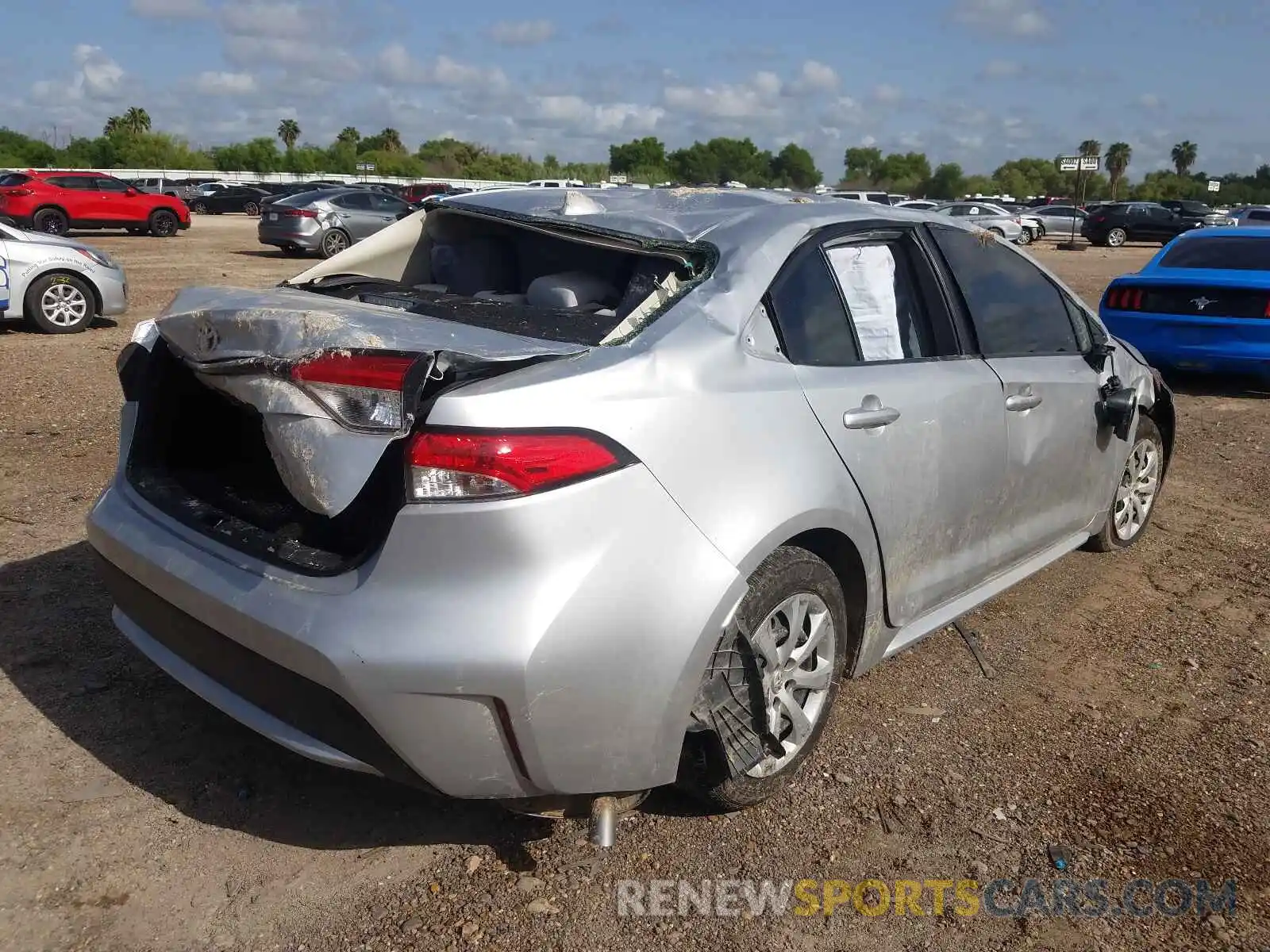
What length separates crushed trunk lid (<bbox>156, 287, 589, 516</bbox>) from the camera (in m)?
2.35

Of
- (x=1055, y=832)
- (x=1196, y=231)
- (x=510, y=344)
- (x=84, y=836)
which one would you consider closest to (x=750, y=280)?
(x=510, y=344)

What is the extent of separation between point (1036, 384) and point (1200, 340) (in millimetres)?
5996

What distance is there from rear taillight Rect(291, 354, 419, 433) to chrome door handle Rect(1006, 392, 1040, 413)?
7.37 ft

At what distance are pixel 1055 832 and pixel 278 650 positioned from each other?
2102mm

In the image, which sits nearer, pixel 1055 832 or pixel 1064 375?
pixel 1055 832

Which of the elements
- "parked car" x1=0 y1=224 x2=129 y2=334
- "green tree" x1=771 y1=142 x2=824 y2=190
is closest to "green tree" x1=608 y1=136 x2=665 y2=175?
"green tree" x1=771 y1=142 x2=824 y2=190

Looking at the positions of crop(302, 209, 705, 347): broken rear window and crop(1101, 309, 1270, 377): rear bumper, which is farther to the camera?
crop(1101, 309, 1270, 377): rear bumper

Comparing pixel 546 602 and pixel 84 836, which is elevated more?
pixel 546 602

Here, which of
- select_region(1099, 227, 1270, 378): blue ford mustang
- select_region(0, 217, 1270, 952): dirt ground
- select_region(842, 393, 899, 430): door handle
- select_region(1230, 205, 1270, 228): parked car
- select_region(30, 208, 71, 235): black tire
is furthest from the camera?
select_region(1230, 205, 1270, 228): parked car

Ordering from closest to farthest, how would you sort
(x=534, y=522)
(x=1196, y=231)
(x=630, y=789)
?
(x=534, y=522) < (x=630, y=789) < (x=1196, y=231)

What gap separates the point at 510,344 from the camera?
2.55 metres

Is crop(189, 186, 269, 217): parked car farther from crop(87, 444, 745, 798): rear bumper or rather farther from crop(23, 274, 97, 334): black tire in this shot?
crop(87, 444, 745, 798): rear bumper

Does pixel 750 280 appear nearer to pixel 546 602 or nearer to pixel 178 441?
pixel 546 602

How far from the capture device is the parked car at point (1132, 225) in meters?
Answer: 35.1
